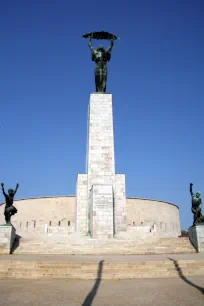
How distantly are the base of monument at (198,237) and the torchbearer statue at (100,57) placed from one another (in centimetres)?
1167

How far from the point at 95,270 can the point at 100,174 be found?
33.0ft

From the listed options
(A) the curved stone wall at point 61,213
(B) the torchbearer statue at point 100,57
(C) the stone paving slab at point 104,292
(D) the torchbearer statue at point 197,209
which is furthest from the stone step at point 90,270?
(A) the curved stone wall at point 61,213

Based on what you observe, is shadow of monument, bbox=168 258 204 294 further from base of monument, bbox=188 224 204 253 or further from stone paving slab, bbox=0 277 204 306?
base of monument, bbox=188 224 204 253

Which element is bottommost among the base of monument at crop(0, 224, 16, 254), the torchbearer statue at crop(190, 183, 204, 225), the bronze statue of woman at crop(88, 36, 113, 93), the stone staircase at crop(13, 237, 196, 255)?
the stone staircase at crop(13, 237, 196, 255)

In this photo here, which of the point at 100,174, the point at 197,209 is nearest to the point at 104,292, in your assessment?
the point at 197,209

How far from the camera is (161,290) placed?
5523mm

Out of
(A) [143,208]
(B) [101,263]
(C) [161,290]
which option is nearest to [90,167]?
(B) [101,263]

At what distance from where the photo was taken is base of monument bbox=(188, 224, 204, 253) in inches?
463

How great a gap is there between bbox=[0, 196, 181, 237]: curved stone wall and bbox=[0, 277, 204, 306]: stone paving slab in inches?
879

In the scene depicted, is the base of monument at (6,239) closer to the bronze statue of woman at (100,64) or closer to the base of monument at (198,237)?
the base of monument at (198,237)

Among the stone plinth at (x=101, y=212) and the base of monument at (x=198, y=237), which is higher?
the stone plinth at (x=101, y=212)

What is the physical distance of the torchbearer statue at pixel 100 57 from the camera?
19734 mm

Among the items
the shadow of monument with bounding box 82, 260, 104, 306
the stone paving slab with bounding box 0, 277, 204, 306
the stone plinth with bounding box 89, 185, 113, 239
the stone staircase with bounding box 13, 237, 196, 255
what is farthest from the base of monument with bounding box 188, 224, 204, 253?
the shadow of monument with bounding box 82, 260, 104, 306

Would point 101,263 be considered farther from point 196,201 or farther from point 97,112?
point 97,112
